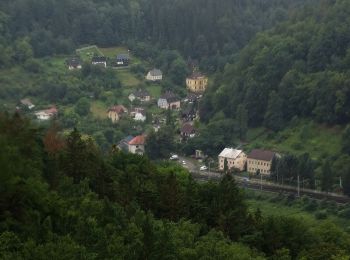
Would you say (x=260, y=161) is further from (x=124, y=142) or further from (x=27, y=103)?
(x=27, y=103)

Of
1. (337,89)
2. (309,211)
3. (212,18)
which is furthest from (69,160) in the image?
(212,18)

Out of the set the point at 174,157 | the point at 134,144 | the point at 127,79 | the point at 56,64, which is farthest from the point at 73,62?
the point at 174,157

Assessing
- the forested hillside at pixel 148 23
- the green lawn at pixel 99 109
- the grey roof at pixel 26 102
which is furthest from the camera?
the forested hillside at pixel 148 23

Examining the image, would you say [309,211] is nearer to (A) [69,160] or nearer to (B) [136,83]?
(A) [69,160]

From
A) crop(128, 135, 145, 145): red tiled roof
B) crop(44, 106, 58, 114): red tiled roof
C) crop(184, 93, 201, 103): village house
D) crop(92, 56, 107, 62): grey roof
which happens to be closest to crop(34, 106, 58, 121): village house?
crop(44, 106, 58, 114): red tiled roof

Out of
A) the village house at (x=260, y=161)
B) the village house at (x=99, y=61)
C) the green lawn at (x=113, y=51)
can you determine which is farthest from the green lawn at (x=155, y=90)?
the village house at (x=260, y=161)

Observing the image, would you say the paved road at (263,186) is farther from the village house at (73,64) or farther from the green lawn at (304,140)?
the village house at (73,64)
